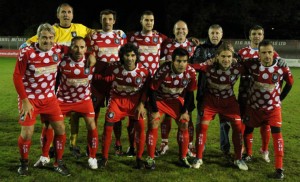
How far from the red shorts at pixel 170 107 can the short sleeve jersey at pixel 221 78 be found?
1.58ft

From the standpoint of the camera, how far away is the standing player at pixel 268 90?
176 inches

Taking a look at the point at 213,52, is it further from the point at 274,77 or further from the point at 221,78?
the point at 274,77

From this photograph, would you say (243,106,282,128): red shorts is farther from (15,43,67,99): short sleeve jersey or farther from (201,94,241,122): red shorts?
(15,43,67,99): short sleeve jersey

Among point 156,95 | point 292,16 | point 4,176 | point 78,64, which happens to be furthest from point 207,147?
point 292,16

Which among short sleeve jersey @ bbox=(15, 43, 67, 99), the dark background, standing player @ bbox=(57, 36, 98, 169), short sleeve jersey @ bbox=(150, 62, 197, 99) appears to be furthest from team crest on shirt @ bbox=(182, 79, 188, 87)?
the dark background

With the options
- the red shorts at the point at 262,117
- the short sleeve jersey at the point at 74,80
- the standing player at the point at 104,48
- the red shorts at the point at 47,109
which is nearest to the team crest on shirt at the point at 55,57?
the short sleeve jersey at the point at 74,80

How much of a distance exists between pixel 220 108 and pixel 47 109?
222 centimetres

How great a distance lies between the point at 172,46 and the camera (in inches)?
222

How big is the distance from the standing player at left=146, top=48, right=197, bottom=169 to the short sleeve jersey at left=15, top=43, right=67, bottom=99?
1.27 m

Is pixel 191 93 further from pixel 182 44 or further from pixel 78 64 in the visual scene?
pixel 78 64

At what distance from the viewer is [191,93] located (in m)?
4.80

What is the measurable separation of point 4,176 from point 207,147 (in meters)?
3.00

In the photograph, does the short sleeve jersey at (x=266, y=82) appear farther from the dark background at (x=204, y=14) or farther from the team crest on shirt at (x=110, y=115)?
the dark background at (x=204, y=14)

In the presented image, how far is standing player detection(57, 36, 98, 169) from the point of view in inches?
179
